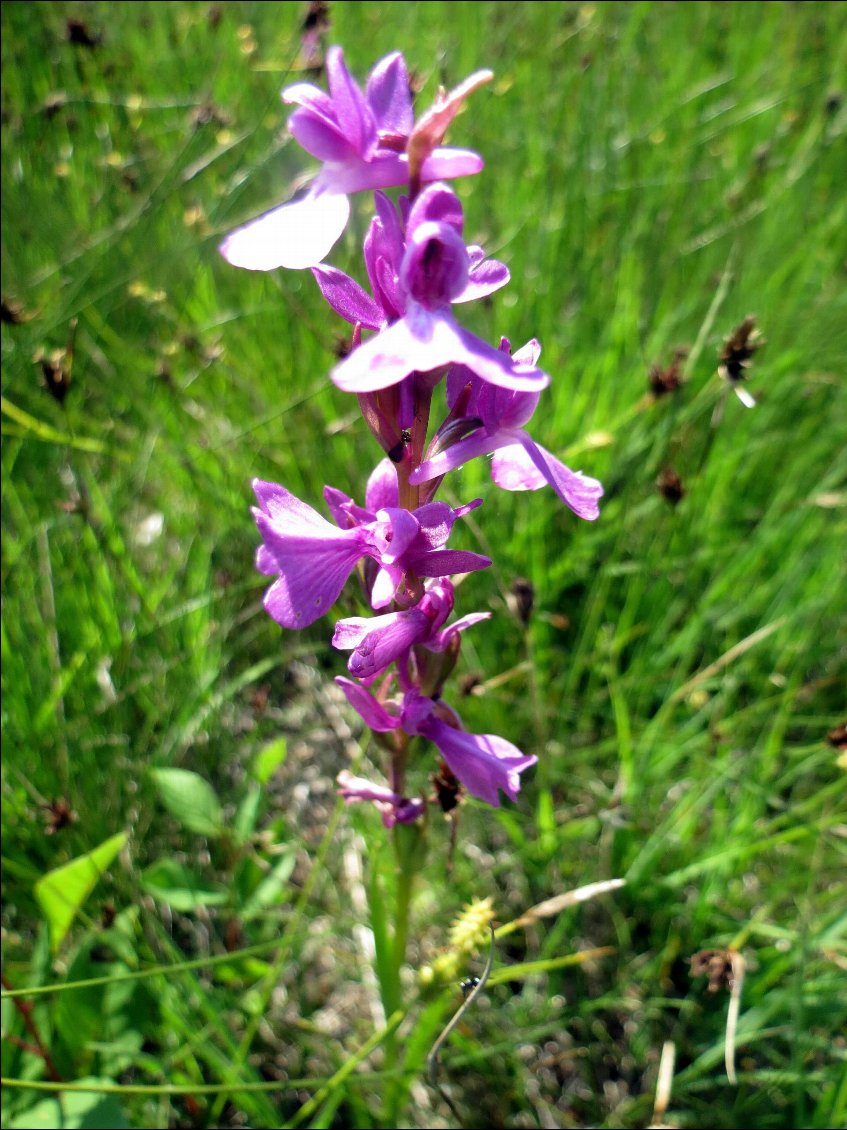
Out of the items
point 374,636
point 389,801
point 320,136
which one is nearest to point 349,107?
point 320,136

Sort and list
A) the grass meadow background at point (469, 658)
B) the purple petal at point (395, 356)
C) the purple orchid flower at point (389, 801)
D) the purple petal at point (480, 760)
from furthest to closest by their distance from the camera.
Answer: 1. the grass meadow background at point (469, 658)
2. the purple orchid flower at point (389, 801)
3. the purple petal at point (480, 760)
4. the purple petal at point (395, 356)

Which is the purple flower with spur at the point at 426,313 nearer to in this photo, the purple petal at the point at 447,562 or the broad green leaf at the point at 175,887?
the purple petal at the point at 447,562

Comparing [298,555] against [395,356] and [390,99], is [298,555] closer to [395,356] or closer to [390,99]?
[395,356]

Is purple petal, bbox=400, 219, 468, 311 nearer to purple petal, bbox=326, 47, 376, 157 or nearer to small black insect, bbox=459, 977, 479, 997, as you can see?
purple petal, bbox=326, 47, 376, 157

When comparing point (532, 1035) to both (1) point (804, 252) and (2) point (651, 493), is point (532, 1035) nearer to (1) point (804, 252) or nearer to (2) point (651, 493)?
(2) point (651, 493)

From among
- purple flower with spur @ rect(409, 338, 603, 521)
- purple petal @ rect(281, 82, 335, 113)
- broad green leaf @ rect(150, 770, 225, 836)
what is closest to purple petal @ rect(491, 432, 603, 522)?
purple flower with spur @ rect(409, 338, 603, 521)

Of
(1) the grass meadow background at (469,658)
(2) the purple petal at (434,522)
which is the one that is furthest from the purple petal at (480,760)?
(1) the grass meadow background at (469,658)
